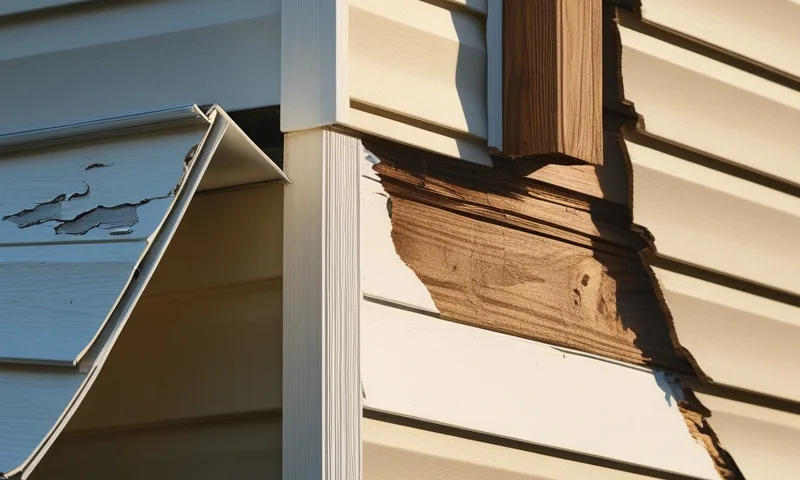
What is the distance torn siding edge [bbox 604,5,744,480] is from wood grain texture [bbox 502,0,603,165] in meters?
0.22

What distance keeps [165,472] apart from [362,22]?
74cm

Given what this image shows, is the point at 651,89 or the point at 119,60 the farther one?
the point at 651,89

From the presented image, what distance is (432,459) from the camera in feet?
5.44

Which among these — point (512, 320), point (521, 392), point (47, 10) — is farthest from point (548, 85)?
point (47, 10)

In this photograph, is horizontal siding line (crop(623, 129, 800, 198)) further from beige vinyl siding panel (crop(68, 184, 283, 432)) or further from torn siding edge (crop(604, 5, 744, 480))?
beige vinyl siding panel (crop(68, 184, 283, 432))

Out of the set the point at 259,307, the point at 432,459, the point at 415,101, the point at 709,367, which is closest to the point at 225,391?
the point at 259,307

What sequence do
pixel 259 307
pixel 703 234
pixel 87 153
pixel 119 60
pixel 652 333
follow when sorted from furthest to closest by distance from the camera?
1. pixel 703 234
2. pixel 652 333
3. pixel 119 60
4. pixel 259 307
5. pixel 87 153

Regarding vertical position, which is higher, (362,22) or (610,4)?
(610,4)

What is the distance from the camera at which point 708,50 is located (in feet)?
7.65

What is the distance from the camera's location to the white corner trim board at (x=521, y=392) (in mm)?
1639

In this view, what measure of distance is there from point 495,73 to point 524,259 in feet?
1.03

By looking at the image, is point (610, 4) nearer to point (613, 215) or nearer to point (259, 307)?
point (613, 215)

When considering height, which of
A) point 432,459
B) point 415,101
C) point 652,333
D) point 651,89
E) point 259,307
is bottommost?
point 432,459

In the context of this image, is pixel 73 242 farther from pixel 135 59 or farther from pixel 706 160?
pixel 706 160
